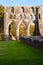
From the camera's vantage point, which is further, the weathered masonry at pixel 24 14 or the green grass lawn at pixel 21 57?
the weathered masonry at pixel 24 14

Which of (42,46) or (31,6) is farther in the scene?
(31,6)

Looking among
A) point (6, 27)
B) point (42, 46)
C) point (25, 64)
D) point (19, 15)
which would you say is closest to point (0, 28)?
point (6, 27)

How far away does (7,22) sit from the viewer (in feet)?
231

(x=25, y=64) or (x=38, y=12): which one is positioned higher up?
(x=38, y=12)

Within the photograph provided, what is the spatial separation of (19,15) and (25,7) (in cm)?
360

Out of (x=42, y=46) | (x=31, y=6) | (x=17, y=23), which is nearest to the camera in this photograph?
(x=42, y=46)

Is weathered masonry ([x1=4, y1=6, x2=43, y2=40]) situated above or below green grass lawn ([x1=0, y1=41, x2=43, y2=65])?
above

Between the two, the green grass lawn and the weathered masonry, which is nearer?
the green grass lawn

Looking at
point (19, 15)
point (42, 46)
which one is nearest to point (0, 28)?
point (19, 15)

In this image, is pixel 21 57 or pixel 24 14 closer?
pixel 21 57

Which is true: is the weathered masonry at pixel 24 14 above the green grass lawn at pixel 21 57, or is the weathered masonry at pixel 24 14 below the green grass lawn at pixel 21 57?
above

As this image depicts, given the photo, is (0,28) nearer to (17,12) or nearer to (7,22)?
(7,22)

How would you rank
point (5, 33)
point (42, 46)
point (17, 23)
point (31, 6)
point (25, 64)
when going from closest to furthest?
point (25, 64) → point (42, 46) → point (5, 33) → point (17, 23) → point (31, 6)

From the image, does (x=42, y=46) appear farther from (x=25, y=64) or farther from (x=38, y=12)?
(x=38, y=12)
